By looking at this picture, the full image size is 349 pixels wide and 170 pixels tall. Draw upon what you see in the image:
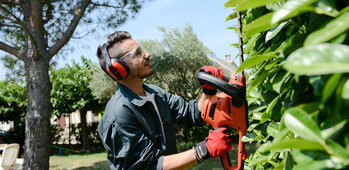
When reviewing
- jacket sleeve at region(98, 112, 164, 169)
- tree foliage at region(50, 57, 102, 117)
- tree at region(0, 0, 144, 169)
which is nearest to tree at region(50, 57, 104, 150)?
tree foliage at region(50, 57, 102, 117)

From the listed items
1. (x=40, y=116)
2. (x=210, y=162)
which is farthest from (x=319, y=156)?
(x=210, y=162)

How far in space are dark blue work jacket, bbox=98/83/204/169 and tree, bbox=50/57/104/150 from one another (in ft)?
33.9

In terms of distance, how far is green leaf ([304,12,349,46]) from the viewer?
402mm

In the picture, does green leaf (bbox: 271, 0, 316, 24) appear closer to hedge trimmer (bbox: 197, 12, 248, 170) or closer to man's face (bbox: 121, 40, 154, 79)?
hedge trimmer (bbox: 197, 12, 248, 170)

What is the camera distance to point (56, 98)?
11.8 metres

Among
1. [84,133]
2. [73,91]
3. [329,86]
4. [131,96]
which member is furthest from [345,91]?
[84,133]

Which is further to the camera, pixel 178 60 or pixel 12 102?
pixel 12 102

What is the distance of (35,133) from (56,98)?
695 centimetres

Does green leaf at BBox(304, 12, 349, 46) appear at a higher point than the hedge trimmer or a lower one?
higher

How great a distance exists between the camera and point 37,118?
17.4ft

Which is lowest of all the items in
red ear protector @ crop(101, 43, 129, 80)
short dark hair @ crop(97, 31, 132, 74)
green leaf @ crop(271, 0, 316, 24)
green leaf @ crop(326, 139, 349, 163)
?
green leaf @ crop(326, 139, 349, 163)

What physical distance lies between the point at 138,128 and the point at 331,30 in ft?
4.47

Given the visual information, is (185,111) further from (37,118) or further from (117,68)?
(37,118)

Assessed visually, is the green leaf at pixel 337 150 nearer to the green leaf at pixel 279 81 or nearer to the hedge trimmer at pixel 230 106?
the green leaf at pixel 279 81
